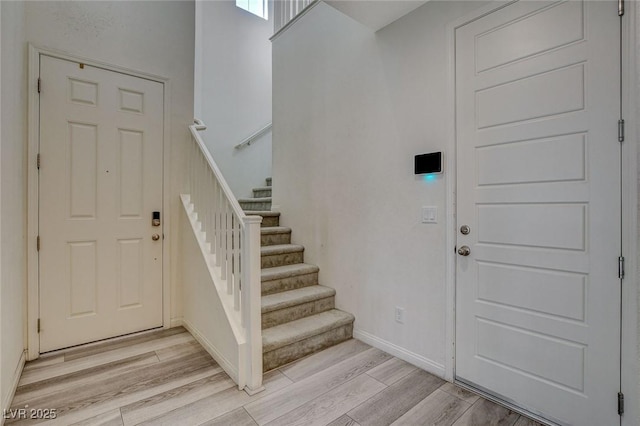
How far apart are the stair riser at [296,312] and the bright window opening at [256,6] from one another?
184 inches

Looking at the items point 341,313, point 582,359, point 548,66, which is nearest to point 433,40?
point 548,66

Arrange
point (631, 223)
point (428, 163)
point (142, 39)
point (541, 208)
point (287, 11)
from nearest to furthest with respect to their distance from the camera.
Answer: point (631, 223) < point (541, 208) < point (428, 163) < point (142, 39) < point (287, 11)

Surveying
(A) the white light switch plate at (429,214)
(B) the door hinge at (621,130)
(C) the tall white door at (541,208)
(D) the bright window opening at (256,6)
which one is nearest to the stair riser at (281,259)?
(A) the white light switch plate at (429,214)

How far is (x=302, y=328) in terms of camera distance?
8.12ft

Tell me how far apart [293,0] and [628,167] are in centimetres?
356

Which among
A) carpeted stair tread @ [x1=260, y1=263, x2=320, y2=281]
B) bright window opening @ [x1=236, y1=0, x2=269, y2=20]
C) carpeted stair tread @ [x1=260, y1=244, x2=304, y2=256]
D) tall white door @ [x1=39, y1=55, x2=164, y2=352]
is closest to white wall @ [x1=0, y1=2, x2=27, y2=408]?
tall white door @ [x1=39, y1=55, x2=164, y2=352]

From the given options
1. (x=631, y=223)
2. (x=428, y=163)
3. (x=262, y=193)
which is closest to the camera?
(x=631, y=223)

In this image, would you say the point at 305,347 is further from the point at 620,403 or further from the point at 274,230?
the point at 620,403

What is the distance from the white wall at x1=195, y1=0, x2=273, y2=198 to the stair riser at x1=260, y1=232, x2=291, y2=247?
167 centimetres

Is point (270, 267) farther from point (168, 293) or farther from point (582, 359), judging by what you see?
point (582, 359)

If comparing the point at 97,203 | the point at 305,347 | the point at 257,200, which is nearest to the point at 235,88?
the point at 257,200

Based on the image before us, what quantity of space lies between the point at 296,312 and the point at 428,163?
1619 mm

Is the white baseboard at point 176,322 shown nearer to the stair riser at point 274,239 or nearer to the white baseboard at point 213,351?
the white baseboard at point 213,351

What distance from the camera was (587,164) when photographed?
5.11 ft
